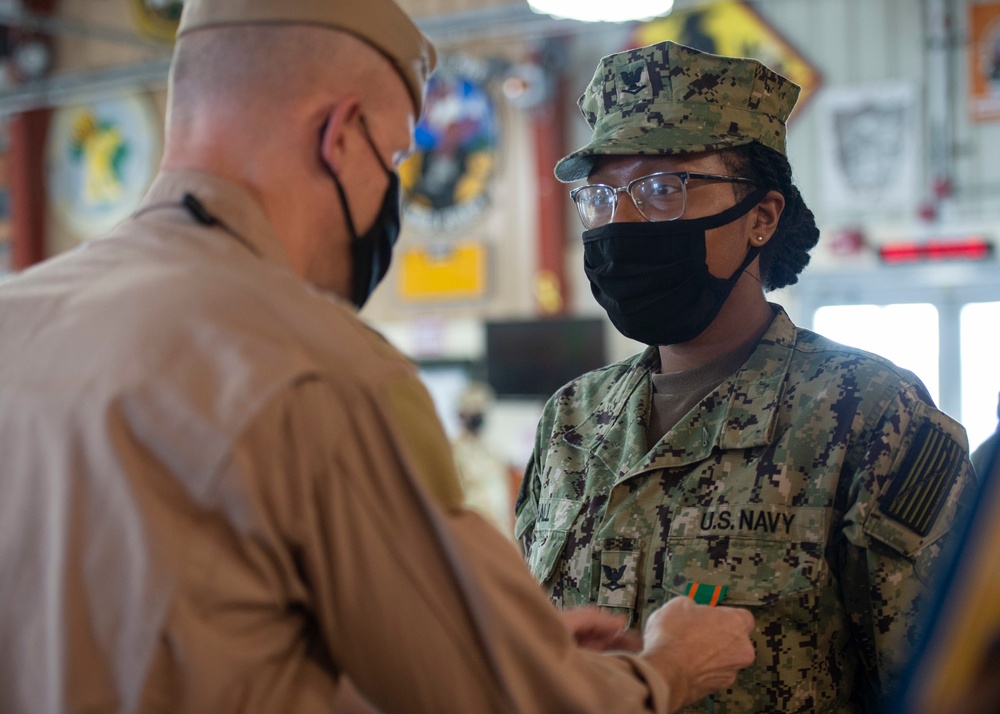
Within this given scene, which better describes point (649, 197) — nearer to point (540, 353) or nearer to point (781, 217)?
point (781, 217)

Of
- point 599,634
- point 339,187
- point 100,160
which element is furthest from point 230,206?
point 100,160

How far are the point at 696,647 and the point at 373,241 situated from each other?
75 cm

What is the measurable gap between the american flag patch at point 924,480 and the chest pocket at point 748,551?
124 millimetres

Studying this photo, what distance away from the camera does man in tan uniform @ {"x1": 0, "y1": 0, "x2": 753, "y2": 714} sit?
0.98 metres

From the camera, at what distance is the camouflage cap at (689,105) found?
73.2 inches

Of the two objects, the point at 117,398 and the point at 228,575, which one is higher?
the point at 117,398

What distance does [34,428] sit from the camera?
1015mm

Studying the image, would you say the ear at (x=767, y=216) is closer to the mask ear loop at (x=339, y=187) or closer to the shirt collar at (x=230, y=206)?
the mask ear loop at (x=339, y=187)

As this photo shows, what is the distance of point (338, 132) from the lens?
125 cm

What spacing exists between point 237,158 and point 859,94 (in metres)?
7.24

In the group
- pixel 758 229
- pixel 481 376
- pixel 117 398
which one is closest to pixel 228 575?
pixel 117 398

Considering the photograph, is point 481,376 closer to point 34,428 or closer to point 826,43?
point 826,43

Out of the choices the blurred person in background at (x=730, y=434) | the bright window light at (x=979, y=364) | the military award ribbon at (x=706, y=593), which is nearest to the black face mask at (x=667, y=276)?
the blurred person in background at (x=730, y=434)

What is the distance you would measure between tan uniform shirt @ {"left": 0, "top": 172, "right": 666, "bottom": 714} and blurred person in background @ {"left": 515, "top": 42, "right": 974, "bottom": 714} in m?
0.64
